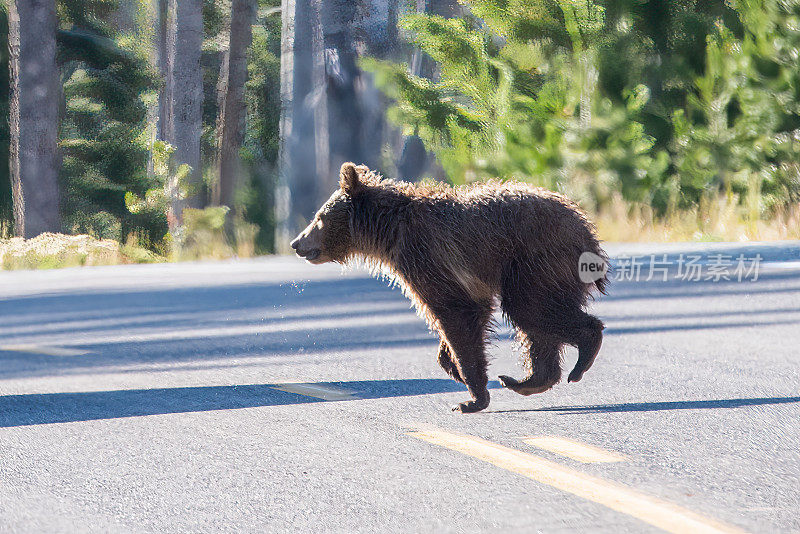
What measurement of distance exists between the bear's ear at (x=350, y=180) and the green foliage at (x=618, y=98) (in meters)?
11.1

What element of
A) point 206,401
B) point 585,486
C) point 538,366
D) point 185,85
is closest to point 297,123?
point 206,401

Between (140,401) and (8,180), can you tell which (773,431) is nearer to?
(140,401)

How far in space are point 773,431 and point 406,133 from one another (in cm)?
1346

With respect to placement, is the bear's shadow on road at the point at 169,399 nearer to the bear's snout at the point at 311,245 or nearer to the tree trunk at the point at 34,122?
the bear's snout at the point at 311,245

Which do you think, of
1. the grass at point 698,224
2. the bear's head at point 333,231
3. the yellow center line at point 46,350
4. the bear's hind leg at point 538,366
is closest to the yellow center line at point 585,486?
the bear's hind leg at point 538,366

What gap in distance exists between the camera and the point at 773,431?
5.54 metres

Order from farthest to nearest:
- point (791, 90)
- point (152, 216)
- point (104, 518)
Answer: point (152, 216) < point (791, 90) < point (104, 518)

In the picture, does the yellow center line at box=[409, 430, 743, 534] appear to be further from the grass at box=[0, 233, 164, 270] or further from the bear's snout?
the grass at box=[0, 233, 164, 270]

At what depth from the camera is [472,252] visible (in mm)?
5652

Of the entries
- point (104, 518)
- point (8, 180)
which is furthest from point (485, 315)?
point (8, 180)

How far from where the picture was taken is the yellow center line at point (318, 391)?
676 cm

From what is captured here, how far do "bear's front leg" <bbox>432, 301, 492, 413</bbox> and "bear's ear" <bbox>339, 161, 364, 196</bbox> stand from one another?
716mm

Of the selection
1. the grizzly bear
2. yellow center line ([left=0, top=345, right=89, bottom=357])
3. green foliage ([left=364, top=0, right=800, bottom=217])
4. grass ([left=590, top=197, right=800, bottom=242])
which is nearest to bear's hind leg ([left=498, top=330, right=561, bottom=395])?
the grizzly bear

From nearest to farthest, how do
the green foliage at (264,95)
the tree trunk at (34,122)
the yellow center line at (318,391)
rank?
the yellow center line at (318,391) < the tree trunk at (34,122) < the green foliage at (264,95)
